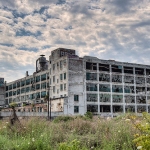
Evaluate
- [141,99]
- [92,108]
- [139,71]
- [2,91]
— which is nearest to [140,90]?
[141,99]

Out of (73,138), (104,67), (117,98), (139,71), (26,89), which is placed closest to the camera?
(73,138)

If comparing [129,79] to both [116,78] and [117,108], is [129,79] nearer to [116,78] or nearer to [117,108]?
[116,78]

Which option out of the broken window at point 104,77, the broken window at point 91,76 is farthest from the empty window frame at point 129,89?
the broken window at point 91,76

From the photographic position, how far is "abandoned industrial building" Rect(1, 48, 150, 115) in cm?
4875

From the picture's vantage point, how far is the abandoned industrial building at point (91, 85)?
4875cm

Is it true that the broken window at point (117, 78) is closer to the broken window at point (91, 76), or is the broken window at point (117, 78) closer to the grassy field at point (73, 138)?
the broken window at point (91, 76)

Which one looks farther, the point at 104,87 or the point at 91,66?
the point at 104,87

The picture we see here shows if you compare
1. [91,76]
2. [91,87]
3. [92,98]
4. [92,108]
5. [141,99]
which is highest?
[91,76]

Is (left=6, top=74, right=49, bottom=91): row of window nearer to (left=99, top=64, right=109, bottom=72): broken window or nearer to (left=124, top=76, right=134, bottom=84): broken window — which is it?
(left=99, top=64, right=109, bottom=72): broken window

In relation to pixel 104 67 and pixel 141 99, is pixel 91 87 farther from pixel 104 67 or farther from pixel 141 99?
pixel 141 99

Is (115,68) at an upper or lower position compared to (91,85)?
upper

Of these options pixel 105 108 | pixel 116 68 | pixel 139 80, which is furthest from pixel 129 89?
pixel 105 108

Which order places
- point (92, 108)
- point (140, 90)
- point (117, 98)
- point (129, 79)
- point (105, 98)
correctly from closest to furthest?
1. point (92, 108)
2. point (105, 98)
3. point (117, 98)
4. point (129, 79)
5. point (140, 90)

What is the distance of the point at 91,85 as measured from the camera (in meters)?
51.9
